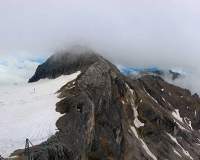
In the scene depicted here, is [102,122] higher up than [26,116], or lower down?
lower down

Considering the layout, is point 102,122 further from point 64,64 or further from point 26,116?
point 64,64

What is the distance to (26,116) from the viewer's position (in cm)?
10094

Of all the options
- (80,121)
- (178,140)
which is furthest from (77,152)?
(178,140)

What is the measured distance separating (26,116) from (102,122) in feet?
113

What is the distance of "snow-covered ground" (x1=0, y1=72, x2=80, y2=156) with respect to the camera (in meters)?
83.1

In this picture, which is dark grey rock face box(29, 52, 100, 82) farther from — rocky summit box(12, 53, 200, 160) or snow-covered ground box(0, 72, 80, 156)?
snow-covered ground box(0, 72, 80, 156)

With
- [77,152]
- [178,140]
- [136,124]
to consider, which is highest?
[77,152]

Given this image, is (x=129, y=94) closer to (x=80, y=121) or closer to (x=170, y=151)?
(x=170, y=151)

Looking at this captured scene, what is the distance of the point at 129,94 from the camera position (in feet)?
567

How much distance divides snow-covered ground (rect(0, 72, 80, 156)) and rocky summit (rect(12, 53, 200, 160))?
88.3 inches

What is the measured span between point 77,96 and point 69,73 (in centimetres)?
4730

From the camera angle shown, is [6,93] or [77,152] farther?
[6,93]

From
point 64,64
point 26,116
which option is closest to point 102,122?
point 26,116

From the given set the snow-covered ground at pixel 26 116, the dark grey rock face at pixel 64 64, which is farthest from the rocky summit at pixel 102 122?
the snow-covered ground at pixel 26 116
